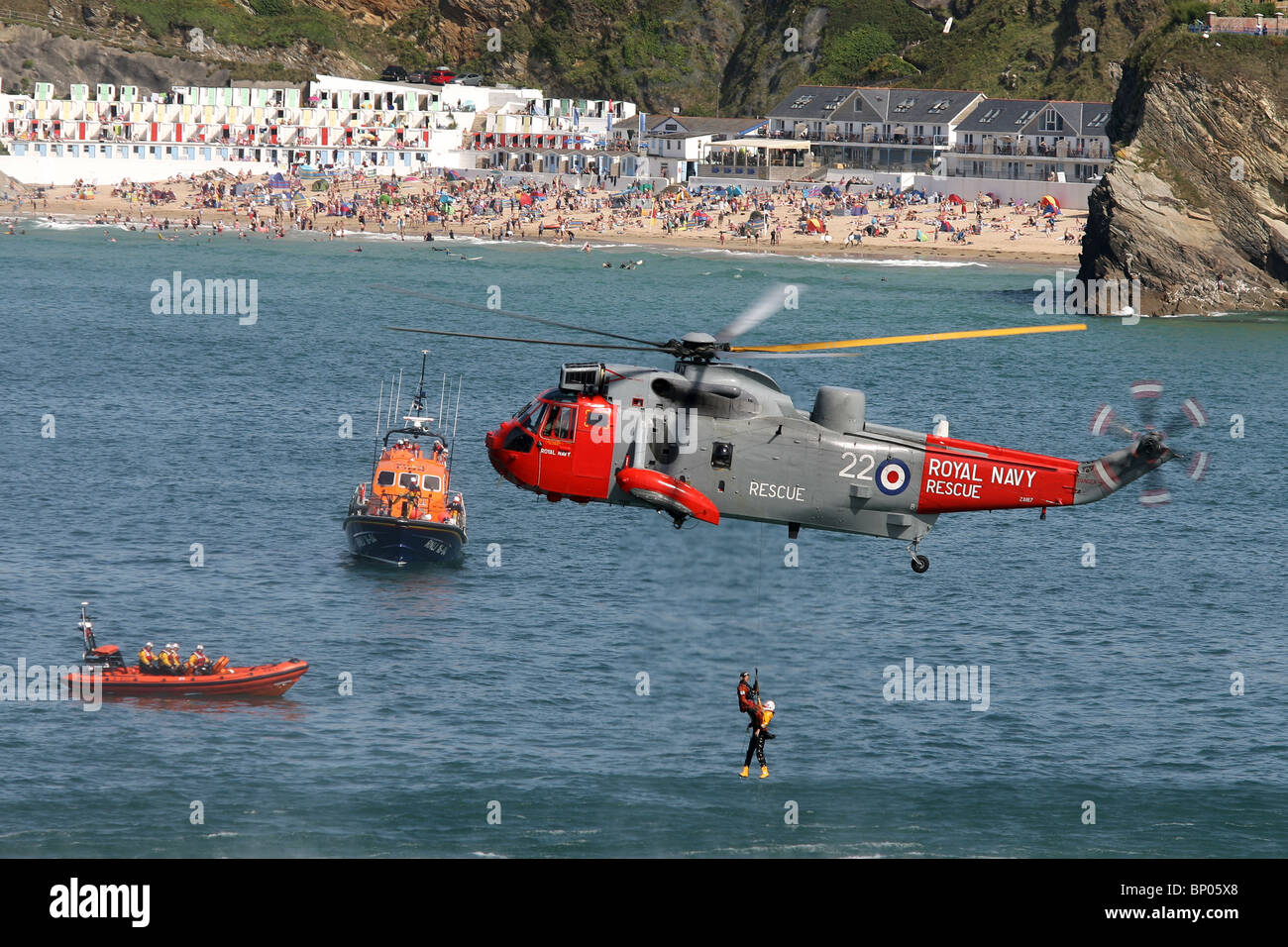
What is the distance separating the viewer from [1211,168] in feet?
388

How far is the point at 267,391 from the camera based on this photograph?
102m

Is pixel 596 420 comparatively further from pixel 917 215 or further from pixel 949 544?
pixel 917 215

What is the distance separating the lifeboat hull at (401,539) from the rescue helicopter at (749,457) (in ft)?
104

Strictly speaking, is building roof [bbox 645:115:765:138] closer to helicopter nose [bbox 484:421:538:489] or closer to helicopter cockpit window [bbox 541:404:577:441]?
helicopter nose [bbox 484:421:538:489]

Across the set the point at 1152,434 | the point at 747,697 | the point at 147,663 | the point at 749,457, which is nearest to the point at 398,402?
the point at 147,663

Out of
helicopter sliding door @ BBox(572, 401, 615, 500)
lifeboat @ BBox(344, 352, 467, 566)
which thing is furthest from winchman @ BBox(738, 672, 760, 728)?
lifeboat @ BBox(344, 352, 467, 566)

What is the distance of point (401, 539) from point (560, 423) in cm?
3376

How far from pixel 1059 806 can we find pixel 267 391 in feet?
217

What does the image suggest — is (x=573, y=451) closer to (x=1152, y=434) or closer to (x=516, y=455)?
(x=516, y=455)

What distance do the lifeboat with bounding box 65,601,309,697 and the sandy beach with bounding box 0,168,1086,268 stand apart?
352 ft

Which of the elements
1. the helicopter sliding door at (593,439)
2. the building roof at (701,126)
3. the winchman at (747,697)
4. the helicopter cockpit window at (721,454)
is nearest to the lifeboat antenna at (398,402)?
the winchman at (747,697)

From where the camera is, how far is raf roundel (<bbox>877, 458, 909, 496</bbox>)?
33969 mm

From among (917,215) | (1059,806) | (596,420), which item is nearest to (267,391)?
(1059,806)

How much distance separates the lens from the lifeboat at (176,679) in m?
54.9
